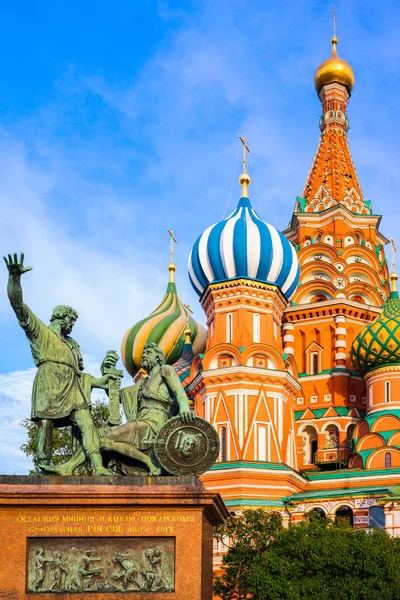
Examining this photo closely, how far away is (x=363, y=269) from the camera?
4381 centimetres

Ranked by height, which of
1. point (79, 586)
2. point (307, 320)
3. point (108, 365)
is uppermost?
point (307, 320)

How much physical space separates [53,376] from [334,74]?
137ft

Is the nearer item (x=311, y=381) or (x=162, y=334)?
(x=311, y=381)

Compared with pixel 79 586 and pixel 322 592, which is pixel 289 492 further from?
pixel 79 586

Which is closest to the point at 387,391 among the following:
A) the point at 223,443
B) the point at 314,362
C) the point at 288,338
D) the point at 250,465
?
the point at 314,362

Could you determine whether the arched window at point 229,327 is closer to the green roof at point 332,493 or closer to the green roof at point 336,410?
the green roof at point 336,410

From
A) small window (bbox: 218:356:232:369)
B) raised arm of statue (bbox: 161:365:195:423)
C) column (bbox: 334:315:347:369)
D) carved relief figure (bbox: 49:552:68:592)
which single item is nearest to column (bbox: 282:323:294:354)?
column (bbox: 334:315:347:369)

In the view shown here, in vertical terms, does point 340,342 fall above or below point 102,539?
above

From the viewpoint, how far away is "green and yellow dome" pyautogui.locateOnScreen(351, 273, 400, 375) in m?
37.8

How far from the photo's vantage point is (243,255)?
38.2 m

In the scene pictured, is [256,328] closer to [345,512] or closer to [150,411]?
[345,512]

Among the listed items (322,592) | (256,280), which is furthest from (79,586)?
(256,280)

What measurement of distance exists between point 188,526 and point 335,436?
2946 centimetres

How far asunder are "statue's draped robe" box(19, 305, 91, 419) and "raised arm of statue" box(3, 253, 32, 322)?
0.10 meters
